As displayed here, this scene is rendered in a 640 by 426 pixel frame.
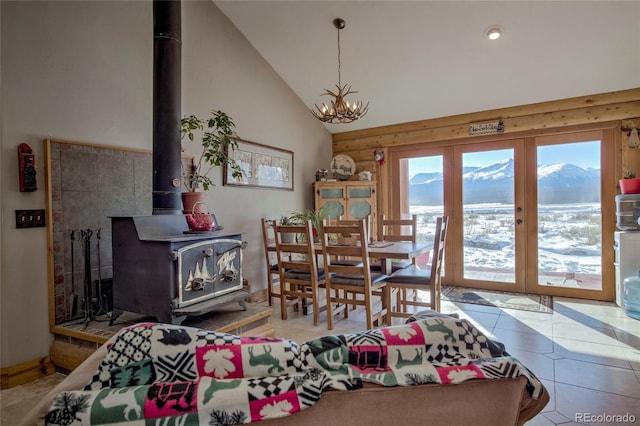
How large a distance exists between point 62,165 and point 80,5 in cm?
122

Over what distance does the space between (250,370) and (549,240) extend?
4.59 meters

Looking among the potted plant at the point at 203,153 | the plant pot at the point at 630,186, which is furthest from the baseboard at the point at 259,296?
the plant pot at the point at 630,186

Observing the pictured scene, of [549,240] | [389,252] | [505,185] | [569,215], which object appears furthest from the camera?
[505,185]

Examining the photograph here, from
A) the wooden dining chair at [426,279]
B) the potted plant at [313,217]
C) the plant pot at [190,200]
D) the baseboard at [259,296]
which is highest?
the plant pot at [190,200]

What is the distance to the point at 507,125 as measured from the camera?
4.31 meters

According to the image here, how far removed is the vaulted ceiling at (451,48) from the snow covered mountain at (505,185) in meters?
0.83

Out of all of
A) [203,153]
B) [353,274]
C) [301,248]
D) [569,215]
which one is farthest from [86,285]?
[569,215]

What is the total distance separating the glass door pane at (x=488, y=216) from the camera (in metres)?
4.44

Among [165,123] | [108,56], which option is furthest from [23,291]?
[108,56]

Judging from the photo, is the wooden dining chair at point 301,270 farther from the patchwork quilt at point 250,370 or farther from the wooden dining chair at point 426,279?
the patchwork quilt at point 250,370

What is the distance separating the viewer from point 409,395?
0.69 meters

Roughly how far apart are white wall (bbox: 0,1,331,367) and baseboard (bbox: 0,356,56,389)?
0.04 m

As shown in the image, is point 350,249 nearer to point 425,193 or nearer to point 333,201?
point 333,201

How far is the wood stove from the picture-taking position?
211 centimetres
